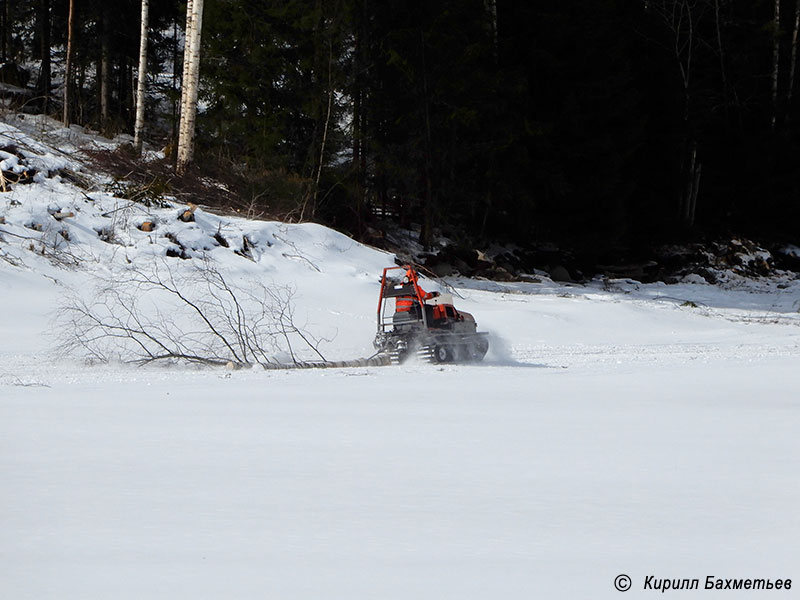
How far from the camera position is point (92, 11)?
1107 inches

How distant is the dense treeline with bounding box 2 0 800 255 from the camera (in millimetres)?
22500

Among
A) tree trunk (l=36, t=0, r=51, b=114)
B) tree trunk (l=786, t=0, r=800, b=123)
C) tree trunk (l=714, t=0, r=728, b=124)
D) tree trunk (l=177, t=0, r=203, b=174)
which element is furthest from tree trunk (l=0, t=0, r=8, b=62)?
tree trunk (l=786, t=0, r=800, b=123)

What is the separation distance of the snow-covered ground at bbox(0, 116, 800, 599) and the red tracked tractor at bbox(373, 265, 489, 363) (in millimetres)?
475

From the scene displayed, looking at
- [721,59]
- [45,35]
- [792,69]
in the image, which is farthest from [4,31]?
[792,69]

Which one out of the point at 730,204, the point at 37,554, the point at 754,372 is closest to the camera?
the point at 37,554

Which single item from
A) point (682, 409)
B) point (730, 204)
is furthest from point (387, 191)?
point (682, 409)

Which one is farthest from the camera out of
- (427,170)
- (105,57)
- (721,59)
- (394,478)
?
(721,59)

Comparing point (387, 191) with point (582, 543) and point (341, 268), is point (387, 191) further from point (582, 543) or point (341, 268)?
point (582, 543)

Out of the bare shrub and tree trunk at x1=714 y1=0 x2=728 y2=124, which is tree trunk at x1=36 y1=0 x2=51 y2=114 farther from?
tree trunk at x1=714 y1=0 x2=728 y2=124

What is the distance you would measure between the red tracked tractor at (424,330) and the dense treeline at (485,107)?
8483 mm

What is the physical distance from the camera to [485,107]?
996 inches

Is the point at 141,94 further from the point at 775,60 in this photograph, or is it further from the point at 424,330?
the point at 775,60

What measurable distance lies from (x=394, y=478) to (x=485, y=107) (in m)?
22.2

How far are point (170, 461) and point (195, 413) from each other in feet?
5.38
